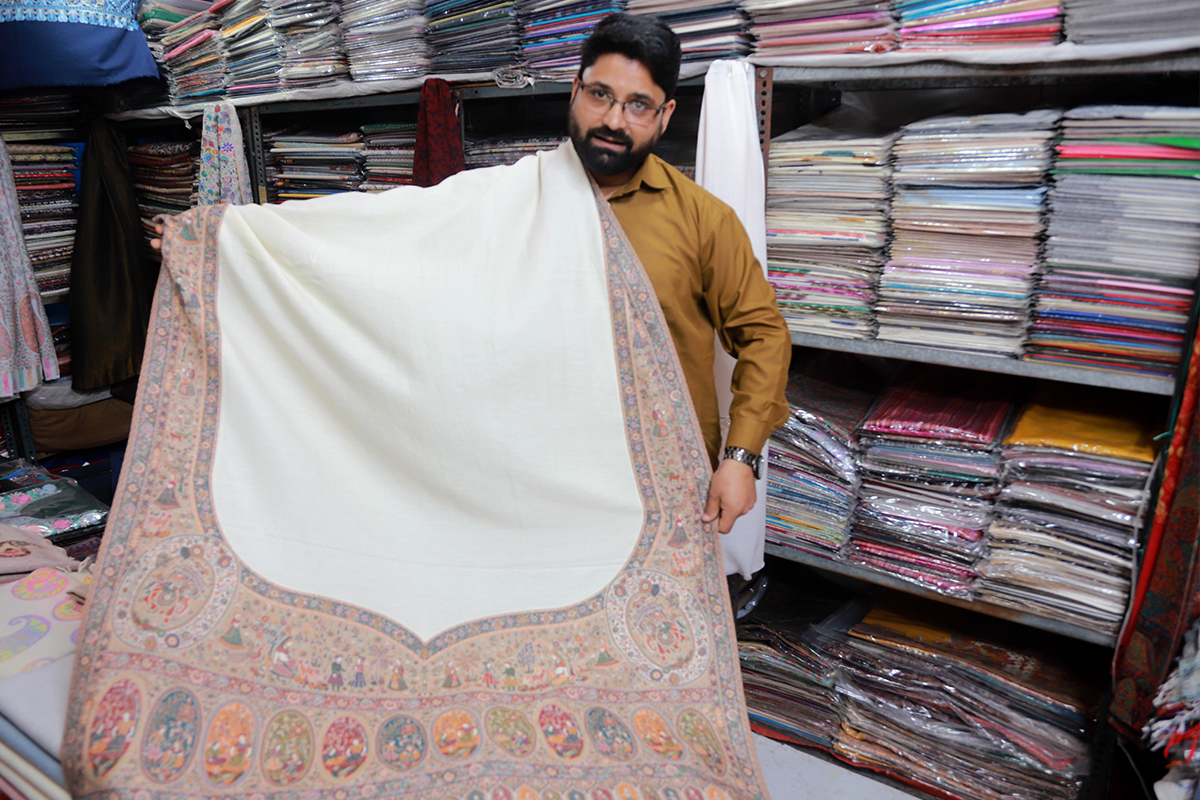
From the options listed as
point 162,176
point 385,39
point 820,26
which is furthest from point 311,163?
point 820,26

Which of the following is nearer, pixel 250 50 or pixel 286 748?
pixel 286 748

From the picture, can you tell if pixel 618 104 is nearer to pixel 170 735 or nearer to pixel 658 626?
pixel 658 626

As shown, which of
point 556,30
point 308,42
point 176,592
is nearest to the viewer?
point 176,592

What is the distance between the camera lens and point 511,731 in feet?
4.33

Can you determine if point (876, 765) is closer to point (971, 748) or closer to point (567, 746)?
point (971, 748)

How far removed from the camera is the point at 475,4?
2.38m

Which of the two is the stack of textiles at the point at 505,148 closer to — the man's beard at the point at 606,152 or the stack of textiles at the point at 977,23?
the man's beard at the point at 606,152

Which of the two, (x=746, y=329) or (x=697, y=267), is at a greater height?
(x=697, y=267)

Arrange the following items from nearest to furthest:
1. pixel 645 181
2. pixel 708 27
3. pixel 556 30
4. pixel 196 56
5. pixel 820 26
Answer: pixel 645 181 → pixel 820 26 → pixel 708 27 → pixel 556 30 → pixel 196 56

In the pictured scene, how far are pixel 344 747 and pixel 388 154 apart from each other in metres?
2.15

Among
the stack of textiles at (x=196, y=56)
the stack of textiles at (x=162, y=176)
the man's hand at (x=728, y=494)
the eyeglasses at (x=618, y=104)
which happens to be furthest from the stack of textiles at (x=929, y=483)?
the stack of textiles at (x=162, y=176)

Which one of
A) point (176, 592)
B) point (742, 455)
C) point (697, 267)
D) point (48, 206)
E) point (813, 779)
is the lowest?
point (813, 779)

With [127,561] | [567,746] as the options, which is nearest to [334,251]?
[127,561]

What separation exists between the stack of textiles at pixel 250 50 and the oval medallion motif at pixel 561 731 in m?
2.58
